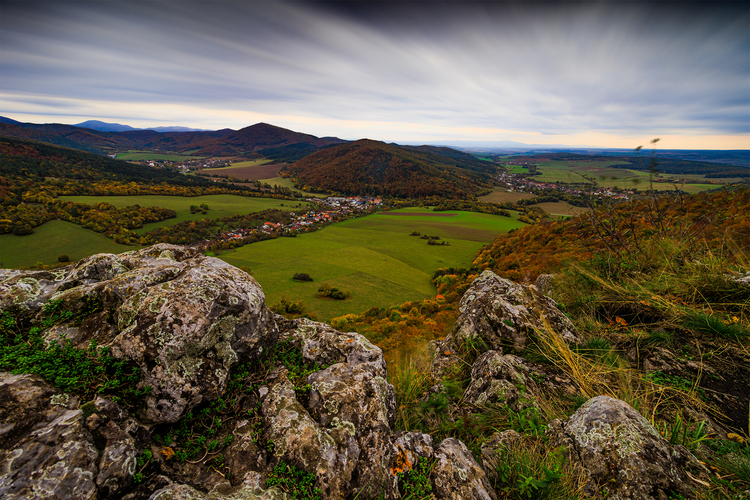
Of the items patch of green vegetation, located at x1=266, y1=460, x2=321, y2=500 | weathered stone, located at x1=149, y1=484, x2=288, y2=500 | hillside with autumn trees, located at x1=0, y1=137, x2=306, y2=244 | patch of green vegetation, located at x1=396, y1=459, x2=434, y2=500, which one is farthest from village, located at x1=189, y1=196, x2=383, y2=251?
patch of green vegetation, located at x1=396, y1=459, x2=434, y2=500

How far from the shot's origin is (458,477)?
347 centimetres

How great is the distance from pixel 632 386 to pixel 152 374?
281 inches

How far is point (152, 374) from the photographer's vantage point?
342 cm

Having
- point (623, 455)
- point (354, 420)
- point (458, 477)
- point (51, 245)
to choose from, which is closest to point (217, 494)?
point (354, 420)

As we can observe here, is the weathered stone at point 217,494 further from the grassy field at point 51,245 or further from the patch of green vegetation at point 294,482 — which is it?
the grassy field at point 51,245

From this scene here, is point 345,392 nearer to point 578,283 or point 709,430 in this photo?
point 709,430

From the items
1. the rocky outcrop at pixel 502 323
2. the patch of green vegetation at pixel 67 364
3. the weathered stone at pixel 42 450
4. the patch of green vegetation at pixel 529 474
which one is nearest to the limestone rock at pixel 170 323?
the patch of green vegetation at pixel 67 364

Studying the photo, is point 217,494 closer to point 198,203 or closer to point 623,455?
point 623,455

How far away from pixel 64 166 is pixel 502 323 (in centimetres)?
19428

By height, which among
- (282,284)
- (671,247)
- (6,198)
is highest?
(671,247)

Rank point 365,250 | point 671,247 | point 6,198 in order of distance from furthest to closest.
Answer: point 6,198, point 365,250, point 671,247

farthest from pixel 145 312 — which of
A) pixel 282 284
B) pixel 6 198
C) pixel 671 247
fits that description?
pixel 6 198

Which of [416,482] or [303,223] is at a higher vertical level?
[416,482]

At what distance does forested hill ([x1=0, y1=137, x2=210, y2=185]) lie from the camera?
4243 inches
